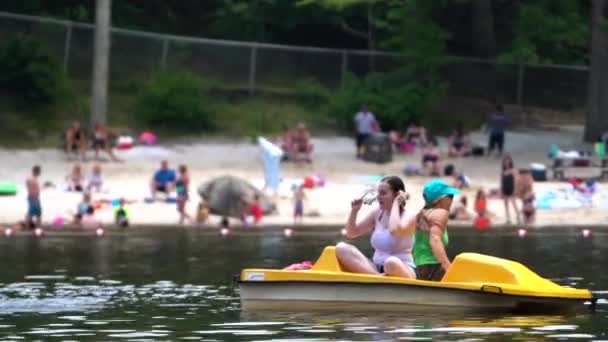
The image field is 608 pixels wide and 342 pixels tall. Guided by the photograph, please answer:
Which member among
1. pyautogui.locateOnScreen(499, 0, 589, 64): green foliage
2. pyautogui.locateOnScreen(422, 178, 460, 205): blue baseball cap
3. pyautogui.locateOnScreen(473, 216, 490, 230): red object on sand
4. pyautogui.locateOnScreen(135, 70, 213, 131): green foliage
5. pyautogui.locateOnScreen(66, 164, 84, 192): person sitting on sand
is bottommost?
pyautogui.locateOnScreen(473, 216, 490, 230): red object on sand

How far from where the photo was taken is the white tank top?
18.1 meters

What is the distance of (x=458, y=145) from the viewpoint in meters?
43.9

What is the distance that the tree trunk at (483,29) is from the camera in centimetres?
5094

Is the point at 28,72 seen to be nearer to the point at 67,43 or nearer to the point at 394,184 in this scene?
the point at 67,43

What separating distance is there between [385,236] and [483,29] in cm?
3352

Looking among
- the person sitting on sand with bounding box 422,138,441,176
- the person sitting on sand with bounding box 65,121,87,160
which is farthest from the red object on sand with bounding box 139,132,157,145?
the person sitting on sand with bounding box 422,138,441,176

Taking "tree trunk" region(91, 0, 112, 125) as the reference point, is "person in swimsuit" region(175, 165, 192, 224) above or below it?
below

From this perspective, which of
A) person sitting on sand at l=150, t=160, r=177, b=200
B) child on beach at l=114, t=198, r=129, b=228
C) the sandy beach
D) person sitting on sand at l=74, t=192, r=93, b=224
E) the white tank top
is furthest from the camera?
person sitting on sand at l=150, t=160, r=177, b=200

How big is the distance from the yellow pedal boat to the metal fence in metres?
28.2

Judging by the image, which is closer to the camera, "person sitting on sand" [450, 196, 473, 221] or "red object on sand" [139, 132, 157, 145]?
"person sitting on sand" [450, 196, 473, 221]

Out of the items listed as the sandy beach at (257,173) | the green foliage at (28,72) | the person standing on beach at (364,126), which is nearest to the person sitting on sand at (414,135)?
the sandy beach at (257,173)

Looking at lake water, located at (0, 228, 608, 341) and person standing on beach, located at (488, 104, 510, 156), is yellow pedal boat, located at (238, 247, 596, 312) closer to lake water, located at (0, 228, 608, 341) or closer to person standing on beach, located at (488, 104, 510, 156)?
lake water, located at (0, 228, 608, 341)

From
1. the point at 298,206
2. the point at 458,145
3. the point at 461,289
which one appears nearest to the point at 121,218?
the point at 298,206

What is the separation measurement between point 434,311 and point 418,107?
27938mm
